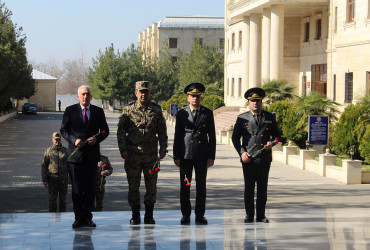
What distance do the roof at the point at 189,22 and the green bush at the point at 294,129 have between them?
77.7 meters

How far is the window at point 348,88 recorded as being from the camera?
34219 millimetres

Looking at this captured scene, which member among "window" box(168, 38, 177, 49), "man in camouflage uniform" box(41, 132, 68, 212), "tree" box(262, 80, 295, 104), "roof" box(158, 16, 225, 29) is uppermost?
"roof" box(158, 16, 225, 29)

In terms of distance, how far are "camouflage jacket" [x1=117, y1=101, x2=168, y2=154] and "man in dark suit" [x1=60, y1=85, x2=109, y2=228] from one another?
287 mm

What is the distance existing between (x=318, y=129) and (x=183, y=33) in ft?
274

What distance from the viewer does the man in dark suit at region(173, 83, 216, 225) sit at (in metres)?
9.66

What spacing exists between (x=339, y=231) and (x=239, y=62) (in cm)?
5160

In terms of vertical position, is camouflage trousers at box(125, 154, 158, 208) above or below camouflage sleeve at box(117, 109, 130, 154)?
below

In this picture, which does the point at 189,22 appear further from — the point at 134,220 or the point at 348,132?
the point at 134,220

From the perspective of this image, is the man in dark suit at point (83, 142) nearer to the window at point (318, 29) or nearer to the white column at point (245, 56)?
the window at point (318, 29)

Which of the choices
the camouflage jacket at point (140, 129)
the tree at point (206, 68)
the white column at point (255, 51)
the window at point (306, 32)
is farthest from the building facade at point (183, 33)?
the camouflage jacket at point (140, 129)

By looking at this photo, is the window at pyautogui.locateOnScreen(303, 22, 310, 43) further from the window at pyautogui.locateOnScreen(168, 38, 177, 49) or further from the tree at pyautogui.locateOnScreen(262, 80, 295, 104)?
the window at pyautogui.locateOnScreen(168, 38, 177, 49)

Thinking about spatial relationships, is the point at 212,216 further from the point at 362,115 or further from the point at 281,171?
the point at 362,115

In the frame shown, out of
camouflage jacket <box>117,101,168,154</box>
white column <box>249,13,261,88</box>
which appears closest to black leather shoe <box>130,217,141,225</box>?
camouflage jacket <box>117,101,168,154</box>

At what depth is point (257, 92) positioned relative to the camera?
9891 millimetres
